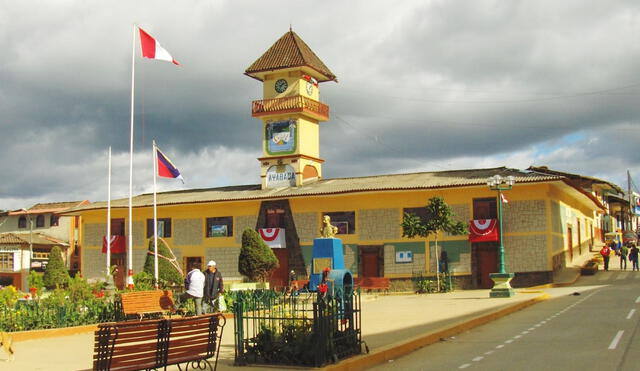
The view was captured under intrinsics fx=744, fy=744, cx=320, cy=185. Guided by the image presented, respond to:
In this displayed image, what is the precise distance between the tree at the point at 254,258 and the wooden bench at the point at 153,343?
25832 mm

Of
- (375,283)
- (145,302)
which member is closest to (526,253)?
(375,283)

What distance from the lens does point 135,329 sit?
8.48m

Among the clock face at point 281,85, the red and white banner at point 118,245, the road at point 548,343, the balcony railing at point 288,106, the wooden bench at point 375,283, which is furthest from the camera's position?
the red and white banner at point 118,245

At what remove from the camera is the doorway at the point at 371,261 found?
38.6m

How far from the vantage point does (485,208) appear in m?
36.7

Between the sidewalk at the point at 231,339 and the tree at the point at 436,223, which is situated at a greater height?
the tree at the point at 436,223

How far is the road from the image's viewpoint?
10883 mm

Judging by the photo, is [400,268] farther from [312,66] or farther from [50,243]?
[50,243]

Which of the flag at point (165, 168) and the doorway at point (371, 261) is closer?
the flag at point (165, 168)

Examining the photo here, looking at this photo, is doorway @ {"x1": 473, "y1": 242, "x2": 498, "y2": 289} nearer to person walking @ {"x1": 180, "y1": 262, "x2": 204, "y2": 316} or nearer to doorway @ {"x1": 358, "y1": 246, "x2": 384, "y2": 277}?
doorway @ {"x1": 358, "y1": 246, "x2": 384, "y2": 277}

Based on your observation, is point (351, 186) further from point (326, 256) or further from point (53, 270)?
point (53, 270)

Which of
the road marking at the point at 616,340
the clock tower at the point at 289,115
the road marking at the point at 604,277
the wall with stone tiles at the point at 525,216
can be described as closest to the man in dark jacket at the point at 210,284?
the road marking at the point at 616,340

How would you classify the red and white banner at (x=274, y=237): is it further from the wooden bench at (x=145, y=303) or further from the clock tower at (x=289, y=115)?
the wooden bench at (x=145, y=303)

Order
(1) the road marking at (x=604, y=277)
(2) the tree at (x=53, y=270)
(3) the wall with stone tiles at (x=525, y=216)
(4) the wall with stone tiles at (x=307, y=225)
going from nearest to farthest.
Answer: (1) the road marking at (x=604, y=277) < (3) the wall with stone tiles at (x=525, y=216) < (4) the wall with stone tiles at (x=307, y=225) < (2) the tree at (x=53, y=270)
